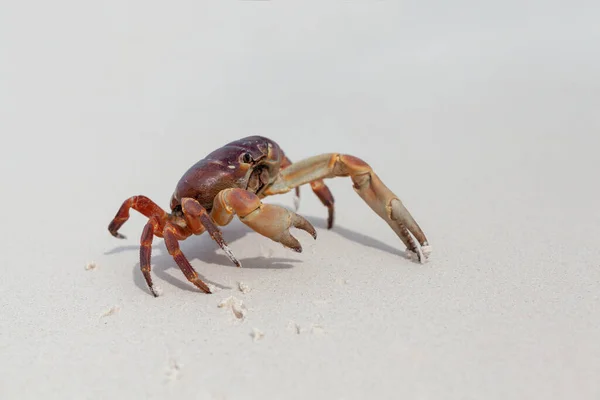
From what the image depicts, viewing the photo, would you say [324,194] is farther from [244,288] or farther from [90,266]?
[90,266]

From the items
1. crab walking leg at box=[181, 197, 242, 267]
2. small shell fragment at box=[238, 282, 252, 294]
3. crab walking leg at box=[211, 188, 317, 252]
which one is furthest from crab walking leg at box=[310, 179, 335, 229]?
small shell fragment at box=[238, 282, 252, 294]

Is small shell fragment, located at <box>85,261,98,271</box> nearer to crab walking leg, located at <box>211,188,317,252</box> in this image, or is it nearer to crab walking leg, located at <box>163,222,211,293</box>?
crab walking leg, located at <box>163,222,211,293</box>

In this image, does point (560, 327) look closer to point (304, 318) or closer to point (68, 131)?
point (304, 318)

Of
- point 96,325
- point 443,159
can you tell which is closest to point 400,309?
point 96,325

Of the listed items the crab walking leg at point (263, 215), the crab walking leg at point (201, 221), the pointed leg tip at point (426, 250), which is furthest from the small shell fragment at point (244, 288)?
the pointed leg tip at point (426, 250)

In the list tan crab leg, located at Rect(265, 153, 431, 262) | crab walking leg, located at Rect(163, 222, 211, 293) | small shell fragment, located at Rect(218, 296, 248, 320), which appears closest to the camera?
small shell fragment, located at Rect(218, 296, 248, 320)

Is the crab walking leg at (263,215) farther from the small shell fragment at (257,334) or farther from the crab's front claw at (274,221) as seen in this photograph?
the small shell fragment at (257,334)
